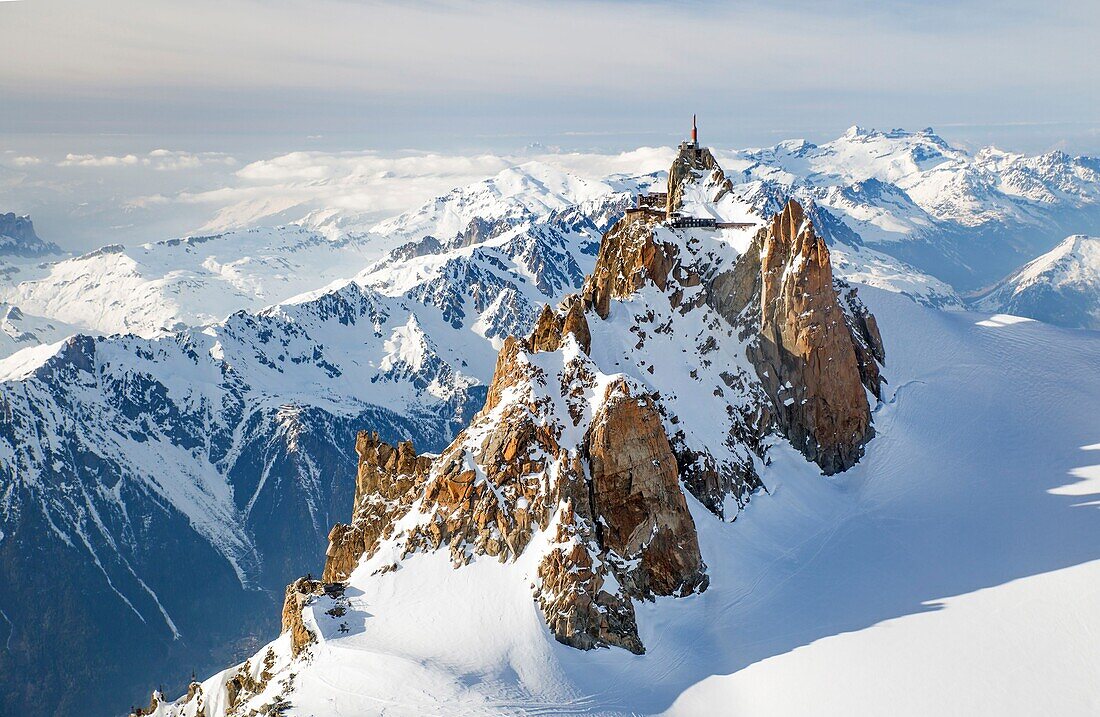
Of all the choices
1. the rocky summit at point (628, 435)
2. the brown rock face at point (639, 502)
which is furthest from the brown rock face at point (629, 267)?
the brown rock face at point (639, 502)

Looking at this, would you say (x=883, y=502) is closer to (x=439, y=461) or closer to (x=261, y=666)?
(x=439, y=461)

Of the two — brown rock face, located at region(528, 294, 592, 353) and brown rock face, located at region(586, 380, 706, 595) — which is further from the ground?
brown rock face, located at region(528, 294, 592, 353)

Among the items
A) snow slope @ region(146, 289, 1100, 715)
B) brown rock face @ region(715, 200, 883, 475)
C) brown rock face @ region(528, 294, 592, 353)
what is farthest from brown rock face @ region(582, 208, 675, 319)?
snow slope @ region(146, 289, 1100, 715)

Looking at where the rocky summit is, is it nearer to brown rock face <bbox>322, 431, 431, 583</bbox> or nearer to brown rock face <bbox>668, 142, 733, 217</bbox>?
brown rock face <bbox>322, 431, 431, 583</bbox>

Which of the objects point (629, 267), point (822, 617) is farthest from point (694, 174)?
point (822, 617)

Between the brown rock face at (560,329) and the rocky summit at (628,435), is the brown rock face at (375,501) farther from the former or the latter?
the brown rock face at (560,329)

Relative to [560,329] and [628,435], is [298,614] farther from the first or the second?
[560,329]

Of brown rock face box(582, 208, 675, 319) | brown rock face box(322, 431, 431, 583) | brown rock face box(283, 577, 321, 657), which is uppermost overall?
brown rock face box(582, 208, 675, 319)
